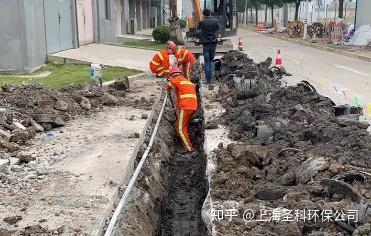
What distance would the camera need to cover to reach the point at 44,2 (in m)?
17.3

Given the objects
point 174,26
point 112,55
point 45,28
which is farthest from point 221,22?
point 45,28

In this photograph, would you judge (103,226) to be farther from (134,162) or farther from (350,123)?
(350,123)

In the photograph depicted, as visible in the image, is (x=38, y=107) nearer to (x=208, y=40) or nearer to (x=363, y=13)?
(x=208, y=40)

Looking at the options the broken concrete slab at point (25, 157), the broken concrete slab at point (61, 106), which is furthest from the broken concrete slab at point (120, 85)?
the broken concrete slab at point (25, 157)

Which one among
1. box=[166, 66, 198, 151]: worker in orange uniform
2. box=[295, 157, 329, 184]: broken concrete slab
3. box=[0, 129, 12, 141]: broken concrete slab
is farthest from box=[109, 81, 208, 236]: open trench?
box=[0, 129, 12, 141]: broken concrete slab

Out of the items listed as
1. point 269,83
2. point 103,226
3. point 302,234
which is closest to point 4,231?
point 103,226

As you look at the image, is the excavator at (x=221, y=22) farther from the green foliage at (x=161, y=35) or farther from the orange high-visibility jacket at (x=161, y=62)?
the green foliage at (x=161, y=35)

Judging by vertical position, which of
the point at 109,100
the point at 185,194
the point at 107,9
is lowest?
the point at 185,194

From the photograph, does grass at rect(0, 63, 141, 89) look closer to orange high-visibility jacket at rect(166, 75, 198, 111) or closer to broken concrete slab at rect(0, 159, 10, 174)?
orange high-visibility jacket at rect(166, 75, 198, 111)

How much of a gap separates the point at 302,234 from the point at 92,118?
620 cm

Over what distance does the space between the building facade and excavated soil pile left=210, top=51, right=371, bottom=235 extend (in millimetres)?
7626

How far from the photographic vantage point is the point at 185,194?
8273 mm

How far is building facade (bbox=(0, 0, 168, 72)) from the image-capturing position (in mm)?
14539

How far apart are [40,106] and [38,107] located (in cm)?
8
